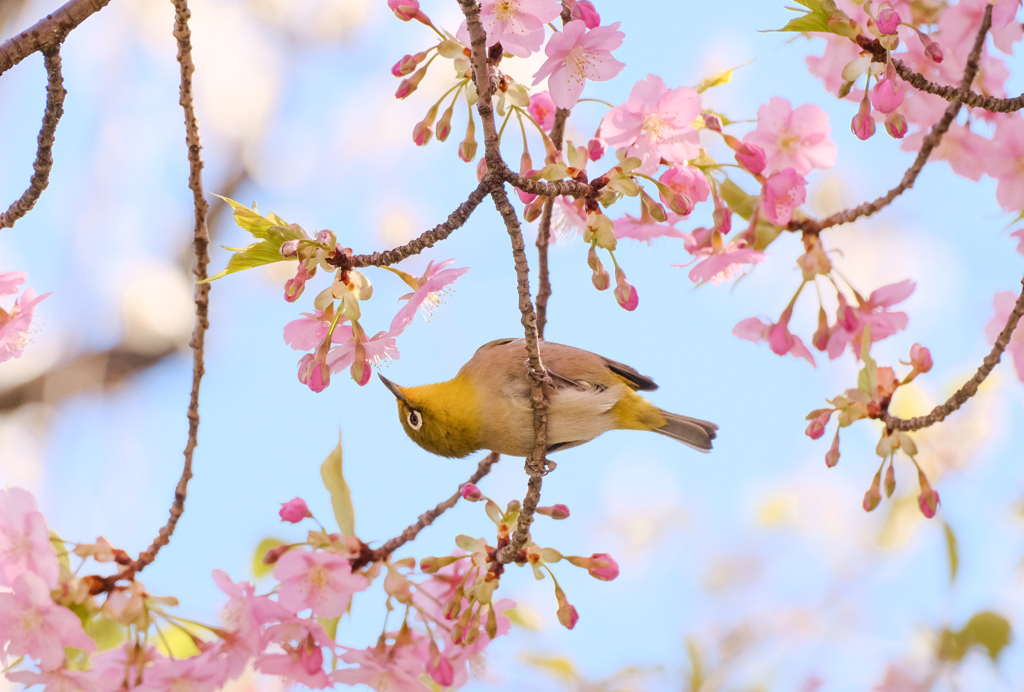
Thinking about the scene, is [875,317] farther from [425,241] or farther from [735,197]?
[425,241]

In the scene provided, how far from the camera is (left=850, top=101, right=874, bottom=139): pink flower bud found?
2336 millimetres

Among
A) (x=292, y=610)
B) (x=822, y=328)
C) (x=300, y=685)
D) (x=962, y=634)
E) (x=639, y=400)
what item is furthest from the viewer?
(x=639, y=400)

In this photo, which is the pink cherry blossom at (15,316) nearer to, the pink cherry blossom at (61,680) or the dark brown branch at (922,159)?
the pink cherry blossom at (61,680)

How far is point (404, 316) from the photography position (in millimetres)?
2209

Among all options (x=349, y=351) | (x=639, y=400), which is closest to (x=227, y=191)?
(x=639, y=400)

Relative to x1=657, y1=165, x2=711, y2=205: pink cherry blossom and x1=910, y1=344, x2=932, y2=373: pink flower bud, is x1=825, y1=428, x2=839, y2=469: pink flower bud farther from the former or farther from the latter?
x1=657, y1=165, x2=711, y2=205: pink cherry blossom

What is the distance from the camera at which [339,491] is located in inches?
87.9

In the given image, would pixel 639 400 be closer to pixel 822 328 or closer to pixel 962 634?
pixel 822 328

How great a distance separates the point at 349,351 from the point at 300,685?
85 centimetres

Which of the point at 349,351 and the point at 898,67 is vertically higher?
the point at 898,67

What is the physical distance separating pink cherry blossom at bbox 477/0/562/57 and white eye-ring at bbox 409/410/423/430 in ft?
5.16

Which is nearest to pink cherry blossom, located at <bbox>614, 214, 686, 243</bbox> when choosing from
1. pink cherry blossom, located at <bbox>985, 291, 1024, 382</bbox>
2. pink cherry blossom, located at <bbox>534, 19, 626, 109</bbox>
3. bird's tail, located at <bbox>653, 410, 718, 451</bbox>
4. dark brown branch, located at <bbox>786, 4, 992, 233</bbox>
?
dark brown branch, located at <bbox>786, 4, 992, 233</bbox>

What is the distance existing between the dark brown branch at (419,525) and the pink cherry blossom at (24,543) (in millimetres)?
707

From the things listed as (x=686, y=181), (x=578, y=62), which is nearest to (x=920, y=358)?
(x=686, y=181)
